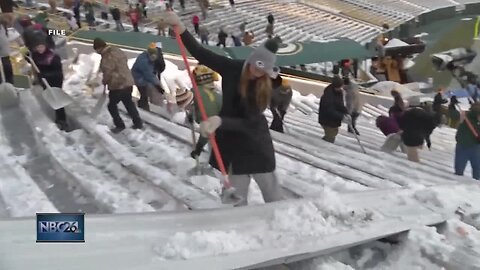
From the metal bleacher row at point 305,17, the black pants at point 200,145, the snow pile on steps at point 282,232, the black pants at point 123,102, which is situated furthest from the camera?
the metal bleacher row at point 305,17

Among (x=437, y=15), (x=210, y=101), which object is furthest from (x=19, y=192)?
(x=437, y=15)

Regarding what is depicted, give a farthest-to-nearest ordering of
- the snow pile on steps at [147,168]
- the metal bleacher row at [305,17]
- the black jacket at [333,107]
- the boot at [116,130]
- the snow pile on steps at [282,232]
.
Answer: the metal bleacher row at [305,17] → the black jacket at [333,107] → the boot at [116,130] → the snow pile on steps at [147,168] → the snow pile on steps at [282,232]

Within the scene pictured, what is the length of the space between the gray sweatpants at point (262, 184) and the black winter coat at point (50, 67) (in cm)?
339

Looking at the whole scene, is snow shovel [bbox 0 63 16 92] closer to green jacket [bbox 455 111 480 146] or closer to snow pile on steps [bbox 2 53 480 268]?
snow pile on steps [bbox 2 53 480 268]

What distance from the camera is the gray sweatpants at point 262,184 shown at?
397cm

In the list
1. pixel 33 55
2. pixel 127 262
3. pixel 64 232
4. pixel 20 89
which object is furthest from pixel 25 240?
pixel 20 89

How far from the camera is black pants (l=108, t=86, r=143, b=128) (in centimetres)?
Answer: 627

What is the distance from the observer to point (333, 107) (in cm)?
746

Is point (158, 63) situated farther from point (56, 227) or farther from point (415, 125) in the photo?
point (56, 227)

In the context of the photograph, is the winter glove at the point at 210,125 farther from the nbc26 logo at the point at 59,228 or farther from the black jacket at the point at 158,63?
the black jacket at the point at 158,63

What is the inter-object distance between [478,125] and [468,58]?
5.43 m

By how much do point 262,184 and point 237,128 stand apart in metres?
0.51

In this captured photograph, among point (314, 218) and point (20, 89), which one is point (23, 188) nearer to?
point (314, 218)

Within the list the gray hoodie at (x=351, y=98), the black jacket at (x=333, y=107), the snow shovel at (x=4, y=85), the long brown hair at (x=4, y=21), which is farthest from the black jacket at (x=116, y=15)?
the black jacket at (x=333, y=107)
